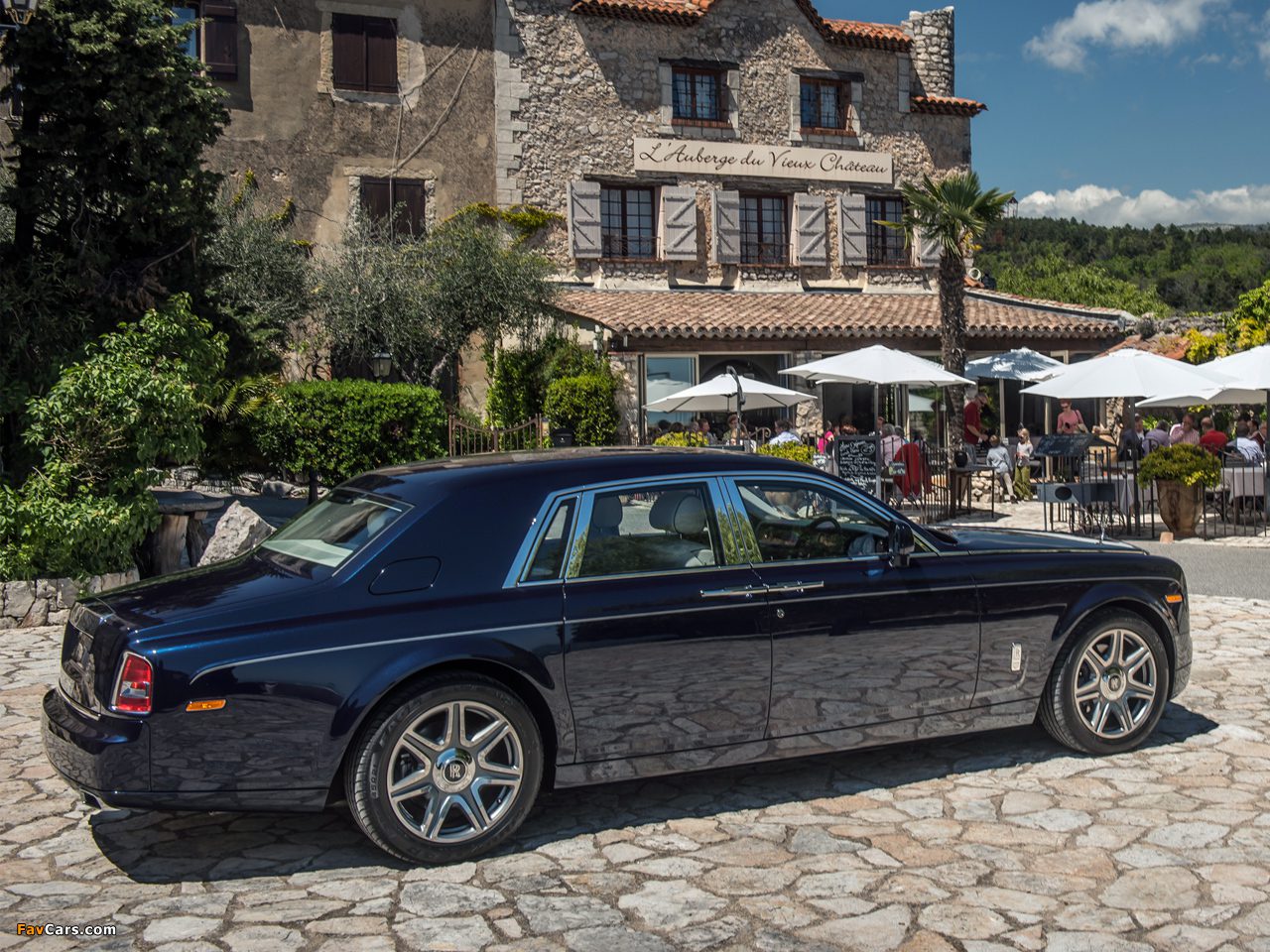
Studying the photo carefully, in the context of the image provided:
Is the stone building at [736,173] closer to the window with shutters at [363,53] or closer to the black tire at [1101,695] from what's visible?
the window with shutters at [363,53]

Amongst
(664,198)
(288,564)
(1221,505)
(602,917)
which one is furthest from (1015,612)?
(664,198)

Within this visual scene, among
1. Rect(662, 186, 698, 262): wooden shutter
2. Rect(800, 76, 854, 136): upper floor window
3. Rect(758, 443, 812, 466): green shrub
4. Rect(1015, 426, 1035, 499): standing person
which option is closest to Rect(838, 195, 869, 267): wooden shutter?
Rect(800, 76, 854, 136): upper floor window

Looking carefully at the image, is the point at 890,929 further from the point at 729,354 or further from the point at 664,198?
the point at 664,198

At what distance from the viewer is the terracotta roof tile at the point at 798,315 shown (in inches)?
906

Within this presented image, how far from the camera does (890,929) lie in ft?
12.6

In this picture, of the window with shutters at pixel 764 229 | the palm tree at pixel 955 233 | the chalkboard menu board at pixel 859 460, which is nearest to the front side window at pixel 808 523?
the chalkboard menu board at pixel 859 460

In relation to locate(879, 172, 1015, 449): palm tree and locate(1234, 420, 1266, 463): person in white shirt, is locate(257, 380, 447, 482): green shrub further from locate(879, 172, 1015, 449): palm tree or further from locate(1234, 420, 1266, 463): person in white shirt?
locate(1234, 420, 1266, 463): person in white shirt

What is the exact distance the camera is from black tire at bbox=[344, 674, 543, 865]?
426 centimetres

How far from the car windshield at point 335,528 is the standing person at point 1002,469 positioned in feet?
50.2

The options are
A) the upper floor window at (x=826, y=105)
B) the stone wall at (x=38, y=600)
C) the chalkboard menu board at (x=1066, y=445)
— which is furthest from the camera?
the upper floor window at (x=826, y=105)

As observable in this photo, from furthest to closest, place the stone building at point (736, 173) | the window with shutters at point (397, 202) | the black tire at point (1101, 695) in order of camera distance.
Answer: the stone building at point (736, 173) < the window with shutters at point (397, 202) < the black tire at point (1101, 695)

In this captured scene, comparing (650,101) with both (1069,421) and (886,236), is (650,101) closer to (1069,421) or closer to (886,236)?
(886,236)

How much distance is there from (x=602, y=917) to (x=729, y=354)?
67.3 feet

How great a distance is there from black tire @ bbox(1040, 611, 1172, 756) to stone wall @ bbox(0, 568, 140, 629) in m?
7.53
